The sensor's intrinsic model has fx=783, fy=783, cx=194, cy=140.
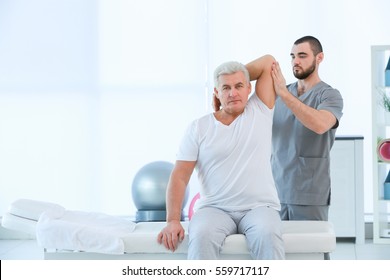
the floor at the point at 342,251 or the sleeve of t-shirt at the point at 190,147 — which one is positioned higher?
the sleeve of t-shirt at the point at 190,147

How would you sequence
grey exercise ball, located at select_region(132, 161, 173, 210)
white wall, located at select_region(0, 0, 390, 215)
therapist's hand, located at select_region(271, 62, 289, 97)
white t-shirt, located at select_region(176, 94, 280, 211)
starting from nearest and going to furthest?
white t-shirt, located at select_region(176, 94, 280, 211), therapist's hand, located at select_region(271, 62, 289, 97), grey exercise ball, located at select_region(132, 161, 173, 210), white wall, located at select_region(0, 0, 390, 215)

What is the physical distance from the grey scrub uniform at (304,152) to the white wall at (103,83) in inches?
95.7

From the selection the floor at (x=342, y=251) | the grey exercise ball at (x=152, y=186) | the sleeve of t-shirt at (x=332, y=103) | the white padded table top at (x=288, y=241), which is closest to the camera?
the white padded table top at (x=288, y=241)

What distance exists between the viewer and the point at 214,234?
2.80 m

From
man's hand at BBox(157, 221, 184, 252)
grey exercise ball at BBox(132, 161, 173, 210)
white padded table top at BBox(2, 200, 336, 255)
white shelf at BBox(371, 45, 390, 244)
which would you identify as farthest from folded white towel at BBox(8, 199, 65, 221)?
white shelf at BBox(371, 45, 390, 244)

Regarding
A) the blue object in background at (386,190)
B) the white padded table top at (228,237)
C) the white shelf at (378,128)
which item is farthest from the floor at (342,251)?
the white padded table top at (228,237)

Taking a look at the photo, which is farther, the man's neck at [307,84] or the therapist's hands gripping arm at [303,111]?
the man's neck at [307,84]

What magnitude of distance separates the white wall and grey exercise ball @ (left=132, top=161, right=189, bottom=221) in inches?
30.3

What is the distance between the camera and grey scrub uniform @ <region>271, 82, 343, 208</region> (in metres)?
3.24

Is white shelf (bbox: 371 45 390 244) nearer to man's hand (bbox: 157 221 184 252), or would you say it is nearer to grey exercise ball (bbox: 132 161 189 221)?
grey exercise ball (bbox: 132 161 189 221)

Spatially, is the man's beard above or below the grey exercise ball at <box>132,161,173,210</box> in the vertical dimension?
above

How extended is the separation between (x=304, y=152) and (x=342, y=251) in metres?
1.67

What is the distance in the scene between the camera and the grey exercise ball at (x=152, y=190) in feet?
16.4

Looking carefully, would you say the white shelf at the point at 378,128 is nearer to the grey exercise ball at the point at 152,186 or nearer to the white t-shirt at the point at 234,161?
the grey exercise ball at the point at 152,186
